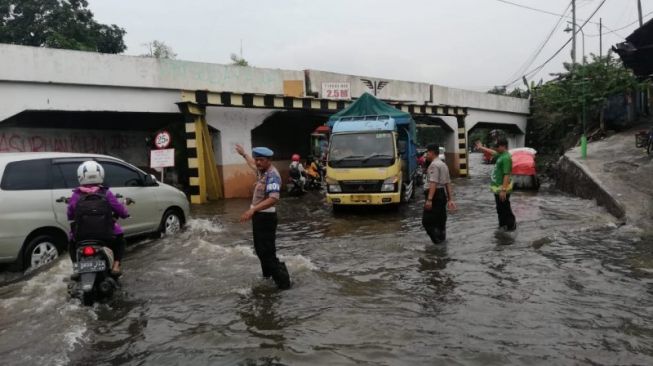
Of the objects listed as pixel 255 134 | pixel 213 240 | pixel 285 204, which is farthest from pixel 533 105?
pixel 213 240

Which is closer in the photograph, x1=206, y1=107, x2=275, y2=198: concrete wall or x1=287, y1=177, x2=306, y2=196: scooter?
x1=206, y1=107, x2=275, y2=198: concrete wall

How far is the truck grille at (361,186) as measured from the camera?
12.0 m

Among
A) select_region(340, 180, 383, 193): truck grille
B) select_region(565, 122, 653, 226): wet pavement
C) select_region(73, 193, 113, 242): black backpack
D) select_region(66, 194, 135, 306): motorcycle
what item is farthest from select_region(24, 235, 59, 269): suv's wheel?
select_region(565, 122, 653, 226): wet pavement

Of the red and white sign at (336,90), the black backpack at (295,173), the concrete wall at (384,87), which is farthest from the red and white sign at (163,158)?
the red and white sign at (336,90)

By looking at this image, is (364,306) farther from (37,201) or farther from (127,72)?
(127,72)

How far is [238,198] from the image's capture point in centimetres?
1688

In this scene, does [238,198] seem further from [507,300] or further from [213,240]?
[507,300]

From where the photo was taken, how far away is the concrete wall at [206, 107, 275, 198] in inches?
657

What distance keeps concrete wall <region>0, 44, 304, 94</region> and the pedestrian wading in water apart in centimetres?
966

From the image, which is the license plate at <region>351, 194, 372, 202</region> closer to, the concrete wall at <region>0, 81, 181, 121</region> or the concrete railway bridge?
the concrete railway bridge

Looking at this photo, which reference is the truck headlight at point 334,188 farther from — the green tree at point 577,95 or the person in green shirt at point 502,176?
the green tree at point 577,95

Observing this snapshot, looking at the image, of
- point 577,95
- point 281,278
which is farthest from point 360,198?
point 577,95

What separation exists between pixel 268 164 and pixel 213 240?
405 cm

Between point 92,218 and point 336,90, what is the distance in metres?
14.9
